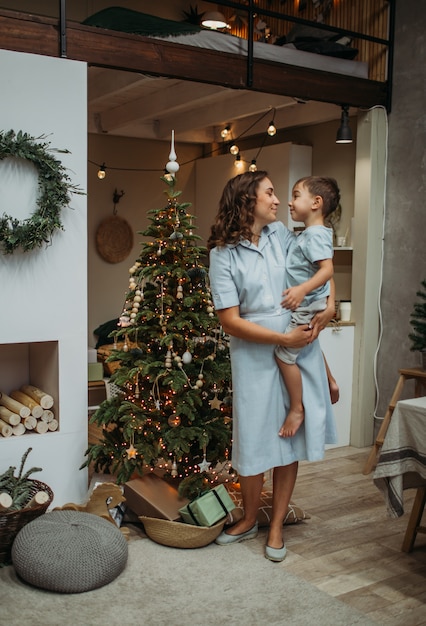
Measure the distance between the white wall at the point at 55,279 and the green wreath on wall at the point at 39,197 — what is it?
8 cm

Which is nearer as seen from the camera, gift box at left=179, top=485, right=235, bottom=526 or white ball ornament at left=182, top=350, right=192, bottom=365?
gift box at left=179, top=485, right=235, bottom=526

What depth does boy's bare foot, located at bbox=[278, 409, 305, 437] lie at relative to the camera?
3.48 m

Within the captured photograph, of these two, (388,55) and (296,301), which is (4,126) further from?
Answer: (388,55)

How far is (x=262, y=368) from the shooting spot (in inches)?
136

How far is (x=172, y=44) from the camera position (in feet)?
13.9

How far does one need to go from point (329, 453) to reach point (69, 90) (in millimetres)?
3292

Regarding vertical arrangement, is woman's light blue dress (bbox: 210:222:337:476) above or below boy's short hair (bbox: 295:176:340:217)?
below

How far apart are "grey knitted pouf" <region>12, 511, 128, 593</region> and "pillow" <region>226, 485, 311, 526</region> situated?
2.37 feet

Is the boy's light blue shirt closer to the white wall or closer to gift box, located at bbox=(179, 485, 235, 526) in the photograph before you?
gift box, located at bbox=(179, 485, 235, 526)

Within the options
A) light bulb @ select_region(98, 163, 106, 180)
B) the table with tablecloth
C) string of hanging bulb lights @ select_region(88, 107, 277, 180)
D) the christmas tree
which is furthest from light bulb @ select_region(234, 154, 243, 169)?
the table with tablecloth

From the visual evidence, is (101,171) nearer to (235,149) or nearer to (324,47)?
(235,149)

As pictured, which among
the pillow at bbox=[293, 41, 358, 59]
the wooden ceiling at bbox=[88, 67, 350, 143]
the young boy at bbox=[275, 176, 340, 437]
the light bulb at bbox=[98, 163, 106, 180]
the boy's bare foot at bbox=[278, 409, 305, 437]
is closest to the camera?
the young boy at bbox=[275, 176, 340, 437]

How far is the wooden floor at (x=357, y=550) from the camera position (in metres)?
3.15

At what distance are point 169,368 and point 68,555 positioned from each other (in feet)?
3.82
